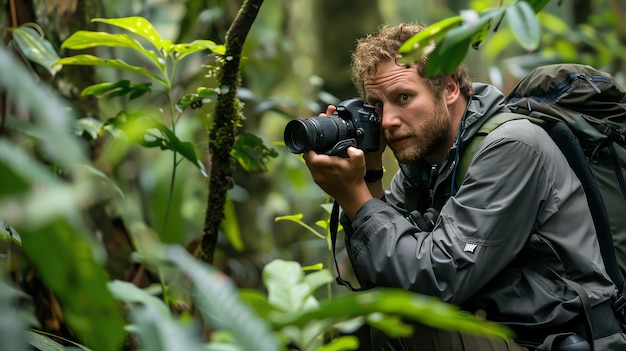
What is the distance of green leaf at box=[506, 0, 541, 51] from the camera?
1284 mm

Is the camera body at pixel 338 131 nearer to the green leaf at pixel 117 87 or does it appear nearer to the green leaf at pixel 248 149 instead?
the green leaf at pixel 248 149

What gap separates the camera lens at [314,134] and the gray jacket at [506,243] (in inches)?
8.4

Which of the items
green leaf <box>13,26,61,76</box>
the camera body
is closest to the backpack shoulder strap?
the camera body

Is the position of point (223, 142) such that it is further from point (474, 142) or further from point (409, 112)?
point (474, 142)

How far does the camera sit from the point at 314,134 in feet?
7.57

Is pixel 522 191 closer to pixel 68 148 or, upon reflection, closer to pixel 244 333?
pixel 244 333

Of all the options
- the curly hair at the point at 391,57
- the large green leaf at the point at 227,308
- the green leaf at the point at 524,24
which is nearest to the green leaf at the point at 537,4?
the green leaf at the point at 524,24

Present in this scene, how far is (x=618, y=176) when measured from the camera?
229 centimetres

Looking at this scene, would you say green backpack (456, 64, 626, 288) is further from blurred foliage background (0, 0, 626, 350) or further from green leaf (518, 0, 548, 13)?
green leaf (518, 0, 548, 13)

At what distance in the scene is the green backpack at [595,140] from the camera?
229 cm

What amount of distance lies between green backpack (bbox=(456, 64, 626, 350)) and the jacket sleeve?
80 mm

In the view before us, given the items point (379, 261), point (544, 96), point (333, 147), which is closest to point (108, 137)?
point (333, 147)

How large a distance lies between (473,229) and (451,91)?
1.89 ft

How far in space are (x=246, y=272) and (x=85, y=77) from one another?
80.4 inches
